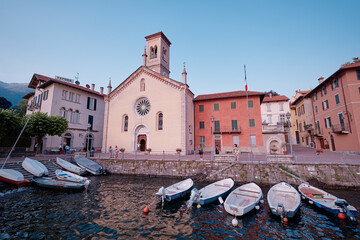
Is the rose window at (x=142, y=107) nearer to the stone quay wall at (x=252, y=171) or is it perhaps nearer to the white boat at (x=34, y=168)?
the stone quay wall at (x=252, y=171)

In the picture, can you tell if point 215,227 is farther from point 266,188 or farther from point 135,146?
point 135,146

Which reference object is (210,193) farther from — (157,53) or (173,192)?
(157,53)

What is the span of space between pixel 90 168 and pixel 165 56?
24270 millimetres

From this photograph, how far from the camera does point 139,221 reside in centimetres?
705

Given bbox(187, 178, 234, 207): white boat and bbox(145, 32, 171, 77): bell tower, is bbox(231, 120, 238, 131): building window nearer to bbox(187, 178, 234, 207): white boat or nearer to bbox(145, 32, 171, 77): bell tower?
bbox(187, 178, 234, 207): white boat

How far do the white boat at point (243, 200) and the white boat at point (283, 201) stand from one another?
692 millimetres

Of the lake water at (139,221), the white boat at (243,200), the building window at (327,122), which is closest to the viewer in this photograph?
the lake water at (139,221)

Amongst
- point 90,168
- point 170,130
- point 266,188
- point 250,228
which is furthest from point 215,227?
point 170,130

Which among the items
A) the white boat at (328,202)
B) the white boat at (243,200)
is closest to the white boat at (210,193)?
the white boat at (243,200)

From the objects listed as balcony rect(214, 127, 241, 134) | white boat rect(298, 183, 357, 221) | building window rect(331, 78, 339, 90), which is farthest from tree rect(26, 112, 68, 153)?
building window rect(331, 78, 339, 90)

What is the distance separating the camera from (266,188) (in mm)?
12070

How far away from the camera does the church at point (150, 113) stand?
2319cm

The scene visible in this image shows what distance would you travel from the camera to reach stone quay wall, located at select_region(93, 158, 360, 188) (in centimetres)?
1179

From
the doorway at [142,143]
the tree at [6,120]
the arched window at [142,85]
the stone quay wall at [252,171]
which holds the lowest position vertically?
the stone quay wall at [252,171]
